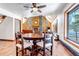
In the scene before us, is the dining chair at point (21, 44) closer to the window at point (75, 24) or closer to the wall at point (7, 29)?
the window at point (75, 24)

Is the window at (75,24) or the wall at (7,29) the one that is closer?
the window at (75,24)

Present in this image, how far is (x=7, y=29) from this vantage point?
7.14 m

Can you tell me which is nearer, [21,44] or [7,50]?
[21,44]

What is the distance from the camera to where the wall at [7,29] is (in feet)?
23.1

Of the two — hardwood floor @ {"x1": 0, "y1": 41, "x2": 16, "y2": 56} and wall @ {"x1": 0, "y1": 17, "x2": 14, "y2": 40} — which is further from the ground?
wall @ {"x1": 0, "y1": 17, "x2": 14, "y2": 40}

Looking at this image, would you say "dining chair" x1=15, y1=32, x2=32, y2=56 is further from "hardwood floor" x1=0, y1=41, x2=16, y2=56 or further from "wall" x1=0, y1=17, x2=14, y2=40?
"wall" x1=0, y1=17, x2=14, y2=40

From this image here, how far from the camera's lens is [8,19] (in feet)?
23.2

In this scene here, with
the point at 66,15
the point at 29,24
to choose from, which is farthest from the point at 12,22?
the point at 29,24

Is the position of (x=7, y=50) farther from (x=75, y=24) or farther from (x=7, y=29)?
(x=7, y=29)

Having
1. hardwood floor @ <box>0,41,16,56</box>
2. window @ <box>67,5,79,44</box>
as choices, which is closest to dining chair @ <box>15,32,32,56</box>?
hardwood floor @ <box>0,41,16,56</box>

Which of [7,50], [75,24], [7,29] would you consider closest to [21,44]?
[7,50]

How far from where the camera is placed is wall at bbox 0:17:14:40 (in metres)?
7.03

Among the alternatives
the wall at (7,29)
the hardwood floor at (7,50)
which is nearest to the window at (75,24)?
the hardwood floor at (7,50)

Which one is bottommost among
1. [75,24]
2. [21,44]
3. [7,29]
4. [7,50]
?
[7,50]
